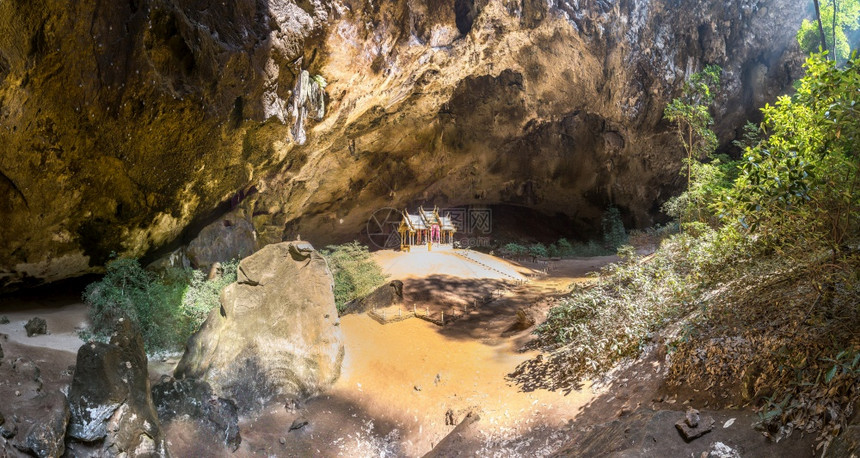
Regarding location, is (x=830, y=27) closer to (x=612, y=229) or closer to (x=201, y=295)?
(x=612, y=229)

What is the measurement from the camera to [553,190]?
67.5ft

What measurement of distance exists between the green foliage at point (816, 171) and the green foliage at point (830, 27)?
1434cm

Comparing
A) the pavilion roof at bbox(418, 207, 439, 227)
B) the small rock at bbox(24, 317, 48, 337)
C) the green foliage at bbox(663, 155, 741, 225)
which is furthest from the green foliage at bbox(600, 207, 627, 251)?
the small rock at bbox(24, 317, 48, 337)

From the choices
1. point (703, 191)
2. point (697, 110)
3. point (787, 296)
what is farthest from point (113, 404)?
point (697, 110)

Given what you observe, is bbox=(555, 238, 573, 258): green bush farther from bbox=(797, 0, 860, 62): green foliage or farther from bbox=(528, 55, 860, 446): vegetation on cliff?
bbox=(528, 55, 860, 446): vegetation on cliff

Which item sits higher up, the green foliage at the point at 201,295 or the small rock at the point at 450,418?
the green foliage at the point at 201,295

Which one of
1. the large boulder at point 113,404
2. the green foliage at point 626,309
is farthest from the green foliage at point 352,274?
the large boulder at point 113,404

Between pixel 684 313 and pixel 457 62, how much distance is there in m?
9.51

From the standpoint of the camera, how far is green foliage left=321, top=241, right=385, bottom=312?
433 inches

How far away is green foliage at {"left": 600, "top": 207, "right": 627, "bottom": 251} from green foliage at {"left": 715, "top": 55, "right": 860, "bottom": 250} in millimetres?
15333

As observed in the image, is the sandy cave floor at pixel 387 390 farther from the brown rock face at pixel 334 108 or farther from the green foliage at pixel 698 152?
the green foliage at pixel 698 152

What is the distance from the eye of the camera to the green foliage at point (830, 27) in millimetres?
14344

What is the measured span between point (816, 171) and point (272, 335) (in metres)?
7.24

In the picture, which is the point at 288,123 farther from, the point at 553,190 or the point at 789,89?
the point at 789,89
